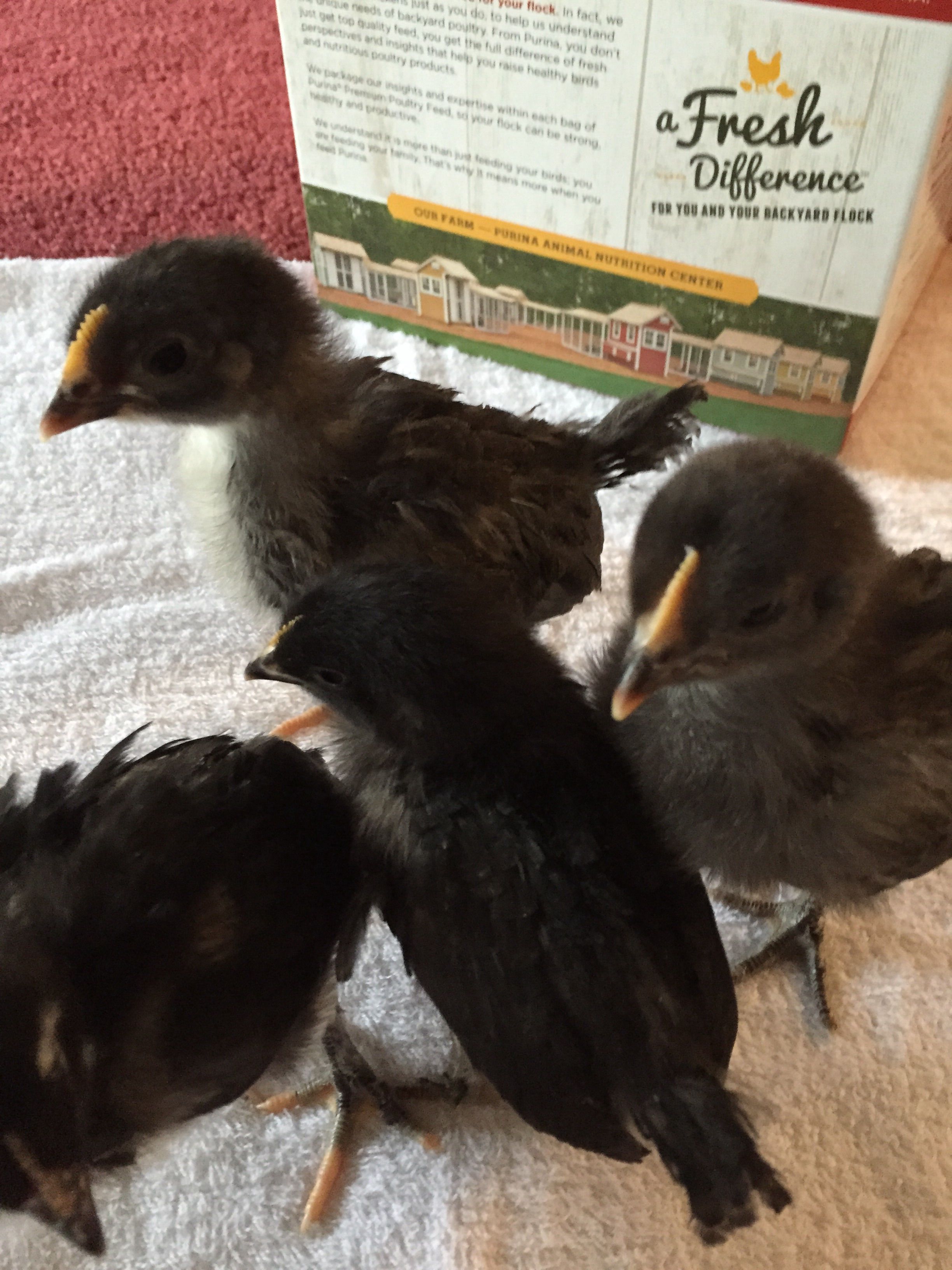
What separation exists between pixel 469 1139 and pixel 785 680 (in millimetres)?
554

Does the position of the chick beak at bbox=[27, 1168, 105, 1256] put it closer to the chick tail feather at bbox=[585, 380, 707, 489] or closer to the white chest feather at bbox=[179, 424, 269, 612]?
the white chest feather at bbox=[179, 424, 269, 612]

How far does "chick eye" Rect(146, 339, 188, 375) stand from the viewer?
879mm

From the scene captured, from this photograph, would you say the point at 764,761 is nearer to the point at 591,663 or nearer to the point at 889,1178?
the point at 591,663

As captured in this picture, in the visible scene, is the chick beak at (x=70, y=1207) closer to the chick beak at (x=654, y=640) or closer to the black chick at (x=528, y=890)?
the black chick at (x=528, y=890)

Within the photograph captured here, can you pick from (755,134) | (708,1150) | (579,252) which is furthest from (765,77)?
(708,1150)

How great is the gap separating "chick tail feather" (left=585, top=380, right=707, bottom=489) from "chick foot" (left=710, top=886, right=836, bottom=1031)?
0.47 metres

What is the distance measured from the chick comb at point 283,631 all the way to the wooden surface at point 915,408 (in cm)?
100

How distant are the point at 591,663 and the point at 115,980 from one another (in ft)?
1.58

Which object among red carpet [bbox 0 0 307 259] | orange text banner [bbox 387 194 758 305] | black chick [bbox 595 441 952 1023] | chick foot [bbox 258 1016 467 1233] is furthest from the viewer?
red carpet [bbox 0 0 307 259]

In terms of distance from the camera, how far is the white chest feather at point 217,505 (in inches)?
40.7

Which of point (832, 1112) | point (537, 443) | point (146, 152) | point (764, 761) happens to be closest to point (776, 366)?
point (537, 443)

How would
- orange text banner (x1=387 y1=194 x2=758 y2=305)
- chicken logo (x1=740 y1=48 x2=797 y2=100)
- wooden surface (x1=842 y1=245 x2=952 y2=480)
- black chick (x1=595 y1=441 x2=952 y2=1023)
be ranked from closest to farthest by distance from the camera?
black chick (x1=595 y1=441 x2=952 y2=1023) < chicken logo (x1=740 y1=48 x2=797 y2=100) < orange text banner (x1=387 y1=194 x2=758 y2=305) < wooden surface (x1=842 y1=245 x2=952 y2=480)

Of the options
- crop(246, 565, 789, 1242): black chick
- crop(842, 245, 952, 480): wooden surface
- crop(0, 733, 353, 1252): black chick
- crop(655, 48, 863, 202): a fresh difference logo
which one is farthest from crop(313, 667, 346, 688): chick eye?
crop(842, 245, 952, 480): wooden surface

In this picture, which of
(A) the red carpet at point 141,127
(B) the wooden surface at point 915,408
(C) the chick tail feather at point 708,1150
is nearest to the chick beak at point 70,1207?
(C) the chick tail feather at point 708,1150
